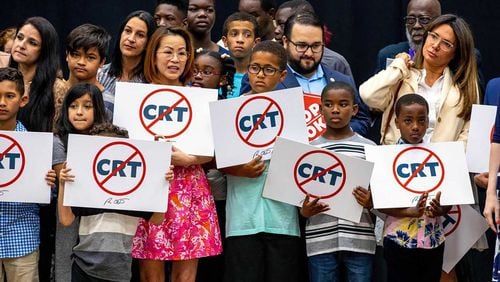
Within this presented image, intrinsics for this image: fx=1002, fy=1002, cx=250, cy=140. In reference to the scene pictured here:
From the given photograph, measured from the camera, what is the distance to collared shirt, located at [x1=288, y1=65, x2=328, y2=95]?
5582mm

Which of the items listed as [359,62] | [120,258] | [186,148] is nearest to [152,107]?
[186,148]

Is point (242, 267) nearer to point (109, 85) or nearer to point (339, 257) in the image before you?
point (339, 257)

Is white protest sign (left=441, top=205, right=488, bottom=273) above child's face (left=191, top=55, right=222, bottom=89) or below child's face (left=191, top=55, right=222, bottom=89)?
below

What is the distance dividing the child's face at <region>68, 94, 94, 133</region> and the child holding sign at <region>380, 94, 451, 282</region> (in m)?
1.56

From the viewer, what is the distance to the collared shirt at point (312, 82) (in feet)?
18.3

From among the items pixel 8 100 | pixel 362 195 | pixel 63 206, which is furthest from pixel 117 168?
pixel 362 195

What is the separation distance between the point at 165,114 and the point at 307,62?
0.91 m

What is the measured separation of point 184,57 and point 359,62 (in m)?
2.56

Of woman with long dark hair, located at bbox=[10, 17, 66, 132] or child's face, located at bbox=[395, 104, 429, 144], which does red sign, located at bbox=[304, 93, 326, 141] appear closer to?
child's face, located at bbox=[395, 104, 429, 144]

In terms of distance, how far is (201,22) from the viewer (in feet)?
21.7

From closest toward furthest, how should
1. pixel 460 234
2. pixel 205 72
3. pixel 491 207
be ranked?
pixel 491 207
pixel 460 234
pixel 205 72

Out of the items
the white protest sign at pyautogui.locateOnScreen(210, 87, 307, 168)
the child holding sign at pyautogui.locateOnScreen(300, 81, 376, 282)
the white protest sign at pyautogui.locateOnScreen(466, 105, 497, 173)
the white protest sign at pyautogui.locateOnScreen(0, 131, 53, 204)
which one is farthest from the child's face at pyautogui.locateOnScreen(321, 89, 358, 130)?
the white protest sign at pyautogui.locateOnScreen(0, 131, 53, 204)

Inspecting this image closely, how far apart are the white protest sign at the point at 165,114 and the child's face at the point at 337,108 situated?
59 cm
